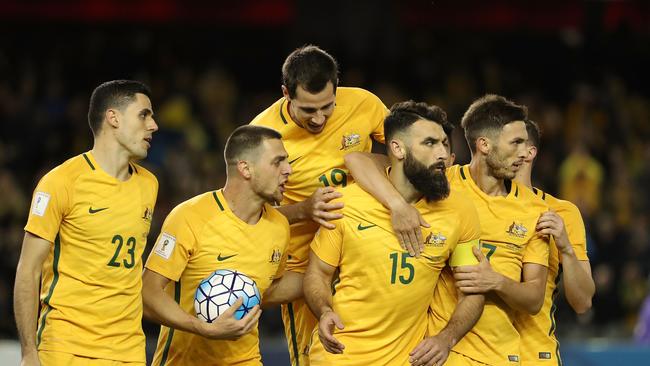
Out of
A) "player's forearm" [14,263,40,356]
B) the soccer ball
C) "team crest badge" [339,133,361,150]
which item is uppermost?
"team crest badge" [339,133,361,150]

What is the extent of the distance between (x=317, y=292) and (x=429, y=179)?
0.89 metres

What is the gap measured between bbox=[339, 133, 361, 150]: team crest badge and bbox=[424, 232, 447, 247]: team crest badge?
36.7 inches

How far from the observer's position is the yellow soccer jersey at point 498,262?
6.35m

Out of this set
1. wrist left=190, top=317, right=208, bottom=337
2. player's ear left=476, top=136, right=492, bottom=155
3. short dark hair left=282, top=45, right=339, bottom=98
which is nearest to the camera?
wrist left=190, top=317, right=208, bottom=337

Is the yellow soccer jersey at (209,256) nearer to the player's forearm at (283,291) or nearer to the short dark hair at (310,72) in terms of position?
the player's forearm at (283,291)

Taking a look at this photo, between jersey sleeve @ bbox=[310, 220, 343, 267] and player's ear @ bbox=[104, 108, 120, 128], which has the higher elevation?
player's ear @ bbox=[104, 108, 120, 128]

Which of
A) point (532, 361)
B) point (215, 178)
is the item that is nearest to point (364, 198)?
point (532, 361)

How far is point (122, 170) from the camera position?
6.07m

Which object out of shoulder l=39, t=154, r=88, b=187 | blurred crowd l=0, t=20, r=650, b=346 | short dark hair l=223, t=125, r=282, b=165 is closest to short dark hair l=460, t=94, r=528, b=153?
short dark hair l=223, t=125, r=282, b=165

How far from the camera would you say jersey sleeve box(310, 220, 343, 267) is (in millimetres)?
6227

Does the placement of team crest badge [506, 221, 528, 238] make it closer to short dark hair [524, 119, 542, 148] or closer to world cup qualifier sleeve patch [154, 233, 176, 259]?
short dark hair [524, 119, 542, 148]

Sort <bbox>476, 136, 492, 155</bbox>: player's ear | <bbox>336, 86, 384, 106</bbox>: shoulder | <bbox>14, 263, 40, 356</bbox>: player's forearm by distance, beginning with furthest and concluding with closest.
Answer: <bbox>336, 86, 384, 106</bbox>: shoulder
<bbox>476, 136, 492, 155</bbox>: player's ear
<bbox>14, 263, 40, 356</bbox>: player's forearm

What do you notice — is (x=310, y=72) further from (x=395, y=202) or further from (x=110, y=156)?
(x=110, y=156)

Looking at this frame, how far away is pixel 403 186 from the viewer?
6.25 metres
